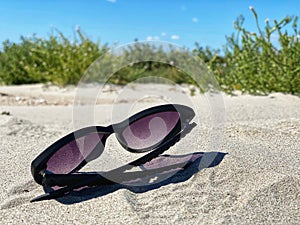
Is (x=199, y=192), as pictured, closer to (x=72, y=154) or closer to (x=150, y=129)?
(x=150, y=129)

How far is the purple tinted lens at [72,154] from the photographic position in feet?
5.23

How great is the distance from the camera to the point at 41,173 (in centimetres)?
159

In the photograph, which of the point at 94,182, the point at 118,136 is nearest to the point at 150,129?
the point at 118,136

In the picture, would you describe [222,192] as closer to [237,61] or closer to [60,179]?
[60,179]

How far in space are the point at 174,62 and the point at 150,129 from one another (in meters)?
0.82

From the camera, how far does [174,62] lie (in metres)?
2.41

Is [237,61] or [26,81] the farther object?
[26,81]

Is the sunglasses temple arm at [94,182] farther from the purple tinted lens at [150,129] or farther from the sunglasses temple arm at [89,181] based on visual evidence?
the purple tinted lens at [150,129]

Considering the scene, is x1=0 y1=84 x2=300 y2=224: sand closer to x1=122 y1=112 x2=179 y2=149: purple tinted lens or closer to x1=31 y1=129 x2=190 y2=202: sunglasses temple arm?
x1=31 y1=129 x2=190 y2=202: sunglasses temple arm

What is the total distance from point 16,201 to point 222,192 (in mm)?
779

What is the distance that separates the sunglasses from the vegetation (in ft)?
1.52

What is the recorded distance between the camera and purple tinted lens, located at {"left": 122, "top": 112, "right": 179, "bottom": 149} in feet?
5.40

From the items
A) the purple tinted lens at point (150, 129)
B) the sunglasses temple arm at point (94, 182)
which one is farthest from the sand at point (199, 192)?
the purple tinted lens at point (150, 129)

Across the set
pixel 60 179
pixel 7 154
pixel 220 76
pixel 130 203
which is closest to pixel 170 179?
pixel 130 203
